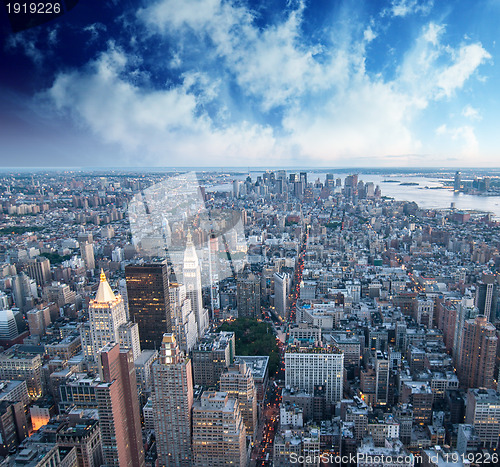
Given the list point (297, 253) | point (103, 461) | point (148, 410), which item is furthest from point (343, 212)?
point (103, 461)

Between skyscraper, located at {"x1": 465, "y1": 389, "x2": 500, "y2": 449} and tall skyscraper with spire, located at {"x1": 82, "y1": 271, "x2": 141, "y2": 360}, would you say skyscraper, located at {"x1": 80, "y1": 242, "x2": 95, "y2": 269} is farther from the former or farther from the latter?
skyscraper, located at {"x1": 465, "y1": 389, "x2": 500, "y2": 449}

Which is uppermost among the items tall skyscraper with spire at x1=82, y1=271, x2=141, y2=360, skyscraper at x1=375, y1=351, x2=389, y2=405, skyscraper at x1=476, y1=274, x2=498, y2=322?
tall skyscraper with spire at x1=82, y1=271, x2=141, y2=360

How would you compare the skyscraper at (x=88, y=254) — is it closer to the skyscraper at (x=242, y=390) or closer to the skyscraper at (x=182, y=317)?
the skyscraper at (x=182, y=317)

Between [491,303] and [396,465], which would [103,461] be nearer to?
[396,465]

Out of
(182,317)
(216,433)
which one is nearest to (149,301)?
(182,317)

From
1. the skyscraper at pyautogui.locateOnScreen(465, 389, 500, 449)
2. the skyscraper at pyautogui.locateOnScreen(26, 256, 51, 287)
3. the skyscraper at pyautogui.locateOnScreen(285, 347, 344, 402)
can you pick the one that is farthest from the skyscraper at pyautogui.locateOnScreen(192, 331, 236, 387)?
the skyscraper at pyautogui.locateOnScreen(26, 256, 51, 287)

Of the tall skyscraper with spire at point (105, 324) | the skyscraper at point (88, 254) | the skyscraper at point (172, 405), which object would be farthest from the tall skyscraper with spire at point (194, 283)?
the skyscraper at point (88, 254)

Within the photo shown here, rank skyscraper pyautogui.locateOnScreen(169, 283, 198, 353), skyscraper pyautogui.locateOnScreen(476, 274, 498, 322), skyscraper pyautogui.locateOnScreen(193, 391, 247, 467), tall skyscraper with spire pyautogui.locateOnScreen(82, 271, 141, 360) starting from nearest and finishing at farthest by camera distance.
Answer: skyscraper pyautogui.locateOnScreen(193, 391, 247, 467) → tall skyscraper with spire pyautogui.locateOnScreen(82, 271, 141, 360) → skyscraper pyautogui.locateOnScreen(169, 283, 198, 353) → skyscraper pyautogui.locateOnScreen(476, 274, 498, 322)
